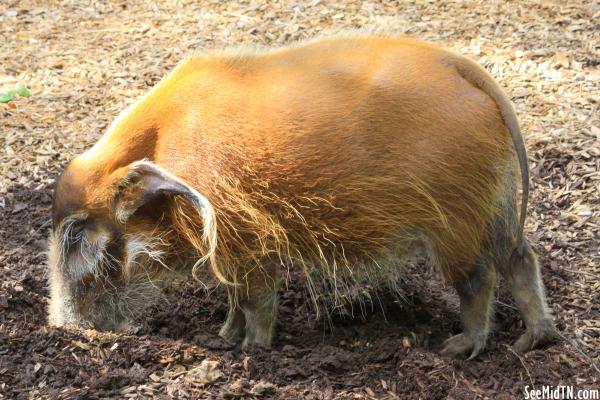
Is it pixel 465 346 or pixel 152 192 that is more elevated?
pixel 152 192

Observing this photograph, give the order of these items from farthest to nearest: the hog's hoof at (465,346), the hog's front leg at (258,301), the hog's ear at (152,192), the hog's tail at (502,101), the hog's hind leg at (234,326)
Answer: the hog's hind leg at (234,326), the hog's hoof at (465,346), the hog's front leg at (258,301), the hog's tail at (502,101), the hog's ear at (152,192)

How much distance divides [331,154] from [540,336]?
1.52 meters

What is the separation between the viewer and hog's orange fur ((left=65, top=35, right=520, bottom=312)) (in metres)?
4.00

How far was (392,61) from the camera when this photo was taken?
13.5 ft

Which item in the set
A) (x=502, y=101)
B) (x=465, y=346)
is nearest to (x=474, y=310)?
(x=465, y=346)

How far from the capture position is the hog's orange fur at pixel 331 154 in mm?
4004

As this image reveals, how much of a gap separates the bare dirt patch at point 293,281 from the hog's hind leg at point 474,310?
0.35 feet

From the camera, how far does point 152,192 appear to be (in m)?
3.96

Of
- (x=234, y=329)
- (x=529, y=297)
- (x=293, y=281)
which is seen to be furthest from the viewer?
(x=293, y=281)

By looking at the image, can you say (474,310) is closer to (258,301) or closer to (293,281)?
(258,301)

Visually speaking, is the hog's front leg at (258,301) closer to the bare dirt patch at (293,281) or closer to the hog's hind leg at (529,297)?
the bare dirt patch at (293,281)

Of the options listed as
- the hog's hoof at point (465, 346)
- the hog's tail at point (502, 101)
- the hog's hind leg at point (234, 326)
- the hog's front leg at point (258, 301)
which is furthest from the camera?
the hog's hind leg at point (234, 326)

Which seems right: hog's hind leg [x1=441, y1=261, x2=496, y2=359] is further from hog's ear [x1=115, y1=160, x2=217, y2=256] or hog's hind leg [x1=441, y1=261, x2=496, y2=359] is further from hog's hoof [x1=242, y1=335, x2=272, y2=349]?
hog's ear [x1=115, y1=160, x2=217, y2=256]

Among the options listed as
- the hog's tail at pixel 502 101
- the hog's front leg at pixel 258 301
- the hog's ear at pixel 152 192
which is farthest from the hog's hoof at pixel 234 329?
the hog's tail at pixel 502 101
